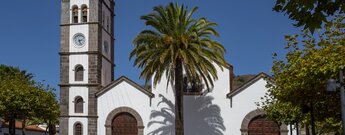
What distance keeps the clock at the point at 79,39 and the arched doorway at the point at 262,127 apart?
49.6ft

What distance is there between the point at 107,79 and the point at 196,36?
12576 millimetres

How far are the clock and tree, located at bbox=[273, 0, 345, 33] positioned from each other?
31939 mm

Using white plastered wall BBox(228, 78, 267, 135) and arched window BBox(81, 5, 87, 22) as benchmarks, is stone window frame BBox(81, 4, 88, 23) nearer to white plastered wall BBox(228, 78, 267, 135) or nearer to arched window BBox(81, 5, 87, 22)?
arched window BBox(81, 5, 87, 22)

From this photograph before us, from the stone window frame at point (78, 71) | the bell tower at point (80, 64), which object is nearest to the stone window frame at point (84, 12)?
the bell tower at point (80, 64)

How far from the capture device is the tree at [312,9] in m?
6.24

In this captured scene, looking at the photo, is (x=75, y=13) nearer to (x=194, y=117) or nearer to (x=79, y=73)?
(x=79, y=73)

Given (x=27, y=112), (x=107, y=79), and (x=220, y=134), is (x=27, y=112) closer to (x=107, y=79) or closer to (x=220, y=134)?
(x=107, y=79)

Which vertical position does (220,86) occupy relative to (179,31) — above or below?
below

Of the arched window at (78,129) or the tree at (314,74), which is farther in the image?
the arched window at (78,129)

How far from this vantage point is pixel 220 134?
112ft

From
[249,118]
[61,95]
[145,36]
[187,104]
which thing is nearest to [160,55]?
[145,36]

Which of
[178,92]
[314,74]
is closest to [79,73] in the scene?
[178,92]

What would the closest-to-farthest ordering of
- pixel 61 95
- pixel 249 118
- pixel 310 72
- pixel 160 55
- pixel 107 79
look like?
pixel 310 72
pixel 160 55
pixel 249 118
pixel 61 95
pixel 107 79

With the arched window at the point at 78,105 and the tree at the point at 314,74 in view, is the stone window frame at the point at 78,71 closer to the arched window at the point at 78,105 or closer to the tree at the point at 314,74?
the arched window at the point at 78,105
